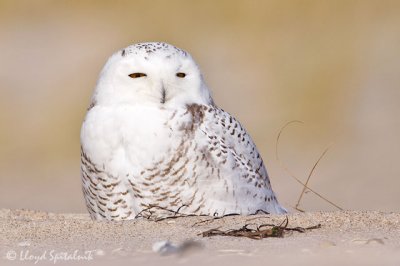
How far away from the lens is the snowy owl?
6.14 metres

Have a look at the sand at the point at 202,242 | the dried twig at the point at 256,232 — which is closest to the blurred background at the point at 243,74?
the sand at the point at 202,242

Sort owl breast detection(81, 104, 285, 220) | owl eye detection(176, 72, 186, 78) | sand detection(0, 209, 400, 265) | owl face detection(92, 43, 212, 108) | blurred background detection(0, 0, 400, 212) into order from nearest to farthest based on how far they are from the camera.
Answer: sand detection(0, 209, 400, 265)
owl breast detection(81, 104, 285, 220)
owl face detection(92, 43, 212, 108)
owl eye detection(176, 72, 186, 78)
blurred background detection(0, 0, 400, 212)

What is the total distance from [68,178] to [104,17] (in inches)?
253

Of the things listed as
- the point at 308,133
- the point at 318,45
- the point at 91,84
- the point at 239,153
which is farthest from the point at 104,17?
the point at 239,153

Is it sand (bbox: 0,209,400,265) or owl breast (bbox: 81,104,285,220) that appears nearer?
sand (bbox: 0,209,400,265)

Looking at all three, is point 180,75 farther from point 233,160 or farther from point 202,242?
point 202,242

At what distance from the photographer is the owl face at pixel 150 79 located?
629cm

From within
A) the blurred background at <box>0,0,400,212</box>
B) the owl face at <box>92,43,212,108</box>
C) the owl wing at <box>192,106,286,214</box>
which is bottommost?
the blurred background at <box>0,0,400,212</box>

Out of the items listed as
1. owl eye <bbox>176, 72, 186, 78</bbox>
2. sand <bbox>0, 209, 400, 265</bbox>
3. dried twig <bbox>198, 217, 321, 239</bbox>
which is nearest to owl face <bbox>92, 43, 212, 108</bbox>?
owl eye <bbox>176, 72, 186, 78</bbox>

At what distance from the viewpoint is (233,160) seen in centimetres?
647

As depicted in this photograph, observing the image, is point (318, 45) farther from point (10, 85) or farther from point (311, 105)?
point (10, 85)

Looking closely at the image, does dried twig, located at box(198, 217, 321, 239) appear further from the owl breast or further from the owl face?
the owl face

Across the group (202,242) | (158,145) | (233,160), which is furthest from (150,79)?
(202,242)

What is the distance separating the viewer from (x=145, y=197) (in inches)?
242
